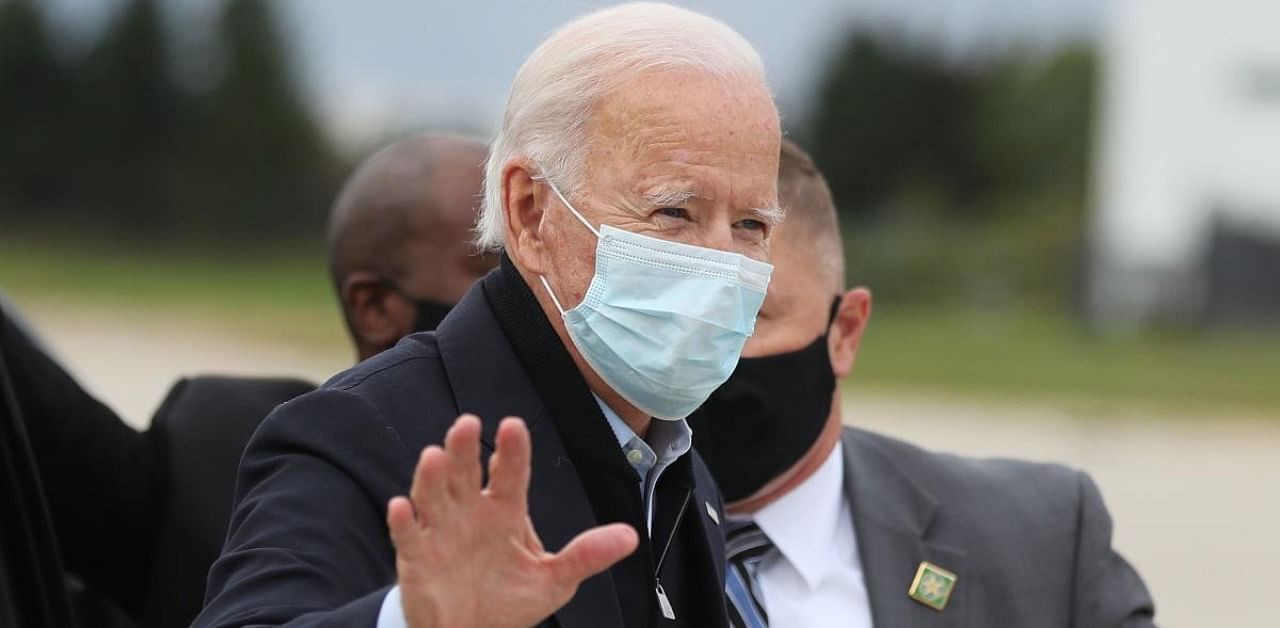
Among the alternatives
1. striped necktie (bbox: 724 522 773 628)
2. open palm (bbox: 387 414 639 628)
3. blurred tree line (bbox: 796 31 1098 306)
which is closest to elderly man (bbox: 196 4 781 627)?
open palm (bbox: 387 414 639 628)

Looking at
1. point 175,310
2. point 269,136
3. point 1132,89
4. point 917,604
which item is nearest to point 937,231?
point 1132,89

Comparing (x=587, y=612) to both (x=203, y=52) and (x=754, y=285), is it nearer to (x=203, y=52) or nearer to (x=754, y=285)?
(x=754, y=285)

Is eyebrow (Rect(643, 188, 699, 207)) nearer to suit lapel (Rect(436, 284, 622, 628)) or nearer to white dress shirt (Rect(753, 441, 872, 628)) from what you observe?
suit lapel (Rect(436, 284, 622, 628))

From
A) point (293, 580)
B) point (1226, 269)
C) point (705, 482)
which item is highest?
point (293, 580)

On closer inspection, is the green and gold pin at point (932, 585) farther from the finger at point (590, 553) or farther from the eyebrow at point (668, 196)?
the finger at point (590, 553)

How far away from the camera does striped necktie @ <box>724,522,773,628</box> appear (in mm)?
2998

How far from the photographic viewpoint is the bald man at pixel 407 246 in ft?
12.2

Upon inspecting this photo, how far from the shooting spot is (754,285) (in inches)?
89.4

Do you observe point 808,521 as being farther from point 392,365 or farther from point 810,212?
point 392,365

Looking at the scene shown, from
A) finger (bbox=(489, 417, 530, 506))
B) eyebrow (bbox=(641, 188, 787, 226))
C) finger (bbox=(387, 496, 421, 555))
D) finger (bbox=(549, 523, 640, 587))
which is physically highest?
eyebrow (bbox=(641, 188, 787, 226))

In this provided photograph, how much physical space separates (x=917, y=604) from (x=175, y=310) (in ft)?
85.4

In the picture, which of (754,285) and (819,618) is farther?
(819,618)

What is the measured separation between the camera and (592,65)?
86.8 inches

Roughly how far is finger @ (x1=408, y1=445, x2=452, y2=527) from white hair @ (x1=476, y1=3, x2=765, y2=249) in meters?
0.60
